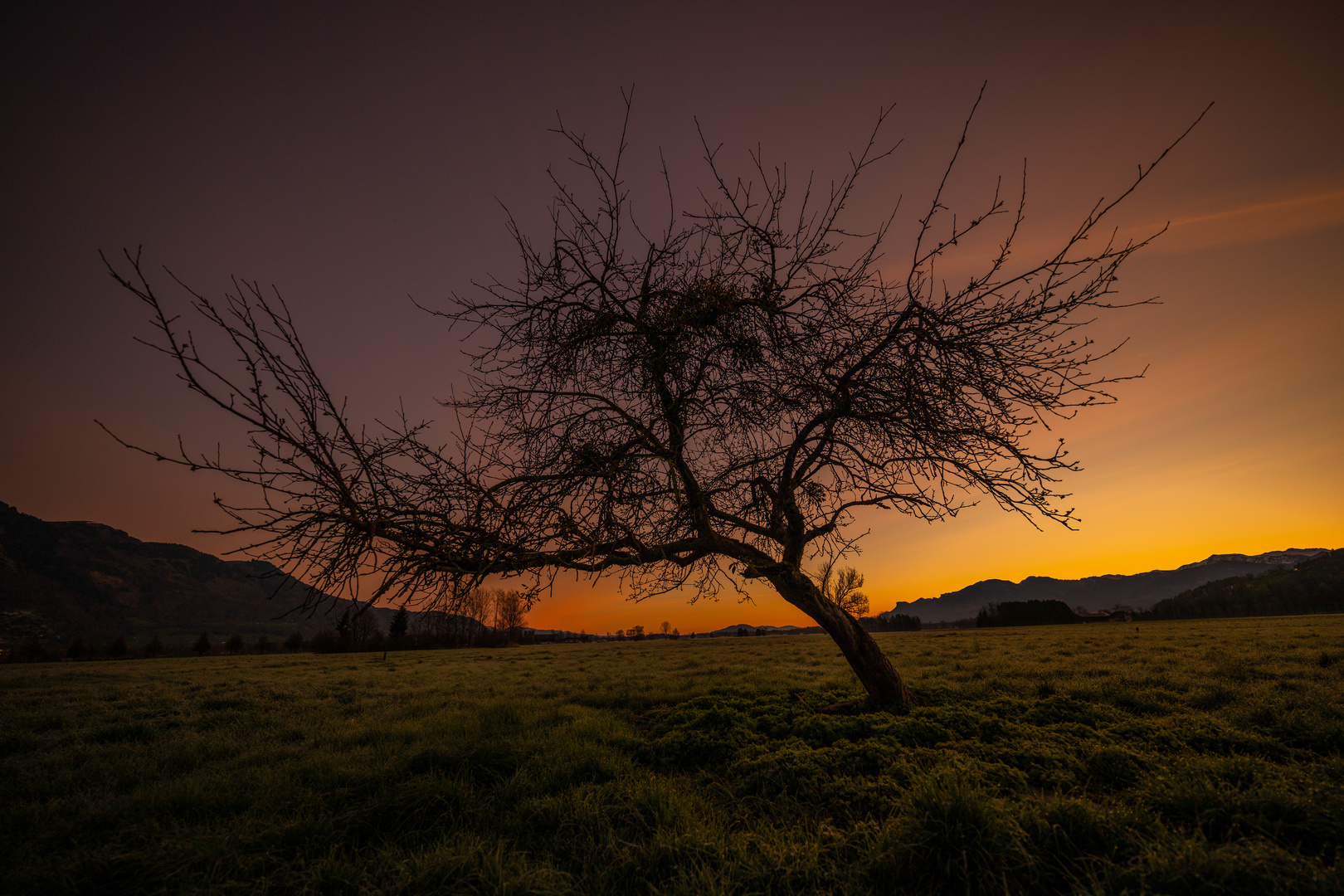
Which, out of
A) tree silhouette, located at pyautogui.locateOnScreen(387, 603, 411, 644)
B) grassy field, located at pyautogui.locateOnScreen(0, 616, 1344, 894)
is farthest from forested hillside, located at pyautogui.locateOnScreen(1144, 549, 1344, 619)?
tree silhouette, located at pyautogui.locateOnScreen(387, 603, 411, 644)

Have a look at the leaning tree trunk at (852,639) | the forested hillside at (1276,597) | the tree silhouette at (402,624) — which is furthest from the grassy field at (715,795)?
the forested hillside at (1276,597)

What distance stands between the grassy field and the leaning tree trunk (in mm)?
567

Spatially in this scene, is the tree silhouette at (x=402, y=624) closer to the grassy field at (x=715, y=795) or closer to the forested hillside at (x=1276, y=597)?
the grassy field at (x=715, y=795)

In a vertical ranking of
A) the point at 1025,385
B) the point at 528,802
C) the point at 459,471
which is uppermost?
the point at 1025,385

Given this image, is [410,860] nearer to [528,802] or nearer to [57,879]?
[528,802]

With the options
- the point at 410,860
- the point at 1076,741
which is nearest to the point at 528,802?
the point at 410,860

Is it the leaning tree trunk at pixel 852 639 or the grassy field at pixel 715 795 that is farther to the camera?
the leaning tree trunk at pixel 852 639

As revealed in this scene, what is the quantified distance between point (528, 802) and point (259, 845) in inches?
72.4

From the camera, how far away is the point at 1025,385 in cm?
435

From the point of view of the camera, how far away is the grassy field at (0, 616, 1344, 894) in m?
2.85

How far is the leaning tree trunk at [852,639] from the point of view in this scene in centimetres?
651

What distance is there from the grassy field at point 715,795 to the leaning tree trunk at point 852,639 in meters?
0.57

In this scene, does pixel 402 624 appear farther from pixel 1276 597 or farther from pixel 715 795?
pixel 1276 597

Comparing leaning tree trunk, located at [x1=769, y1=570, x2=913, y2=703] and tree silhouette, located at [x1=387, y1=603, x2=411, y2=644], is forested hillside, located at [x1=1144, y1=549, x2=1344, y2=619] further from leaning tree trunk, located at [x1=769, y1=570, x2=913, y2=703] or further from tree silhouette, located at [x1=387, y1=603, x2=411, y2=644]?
tree silhouette, located at [x1=387, y1=603, x2=411, y2=644]
